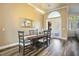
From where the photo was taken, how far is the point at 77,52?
1.95 meters

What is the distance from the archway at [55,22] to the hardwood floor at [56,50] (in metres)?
0.12

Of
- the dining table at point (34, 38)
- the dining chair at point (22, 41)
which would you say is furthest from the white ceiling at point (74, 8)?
the dining chair at point (22, 41)

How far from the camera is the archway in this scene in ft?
6.62

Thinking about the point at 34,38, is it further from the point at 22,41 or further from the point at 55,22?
the point at 55,22

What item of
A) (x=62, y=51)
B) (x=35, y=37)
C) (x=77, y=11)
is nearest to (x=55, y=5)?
(x=77, y=11)

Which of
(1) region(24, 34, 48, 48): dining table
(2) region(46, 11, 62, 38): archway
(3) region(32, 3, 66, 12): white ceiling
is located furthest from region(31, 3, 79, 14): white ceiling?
(1) region(24, 34, 48, 48): dining table

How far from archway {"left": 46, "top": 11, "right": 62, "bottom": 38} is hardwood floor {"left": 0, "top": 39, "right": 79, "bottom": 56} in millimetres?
125

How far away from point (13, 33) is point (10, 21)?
213 mm

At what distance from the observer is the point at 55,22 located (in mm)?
2025

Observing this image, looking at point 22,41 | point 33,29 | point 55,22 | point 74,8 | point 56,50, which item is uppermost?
point 74,8

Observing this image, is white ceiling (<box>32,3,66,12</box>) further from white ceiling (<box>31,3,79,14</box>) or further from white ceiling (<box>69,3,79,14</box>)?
white ceiling (<box>69,3,79,14</box>)

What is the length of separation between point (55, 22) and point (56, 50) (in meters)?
0.50

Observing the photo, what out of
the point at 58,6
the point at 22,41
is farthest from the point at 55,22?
the point at 22,41

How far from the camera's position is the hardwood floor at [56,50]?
1.93 m
